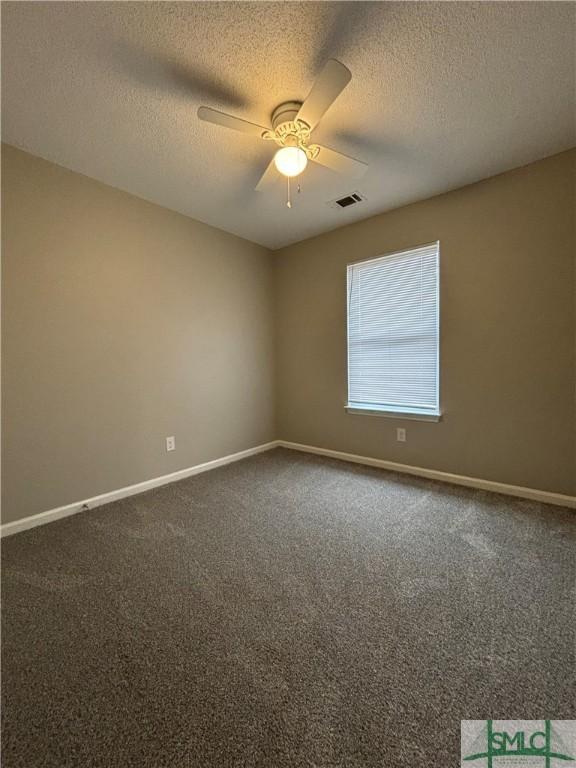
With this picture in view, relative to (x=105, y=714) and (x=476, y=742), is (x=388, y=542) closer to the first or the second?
(x=476, y=742)

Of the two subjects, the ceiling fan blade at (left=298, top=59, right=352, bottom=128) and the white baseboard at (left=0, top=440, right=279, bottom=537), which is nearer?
the ceiling fan blade at (left=298, top=59, right=352, bottom=128)

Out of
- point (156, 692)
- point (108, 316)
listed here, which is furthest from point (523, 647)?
point (108, 316)

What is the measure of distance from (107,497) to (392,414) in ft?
8.43

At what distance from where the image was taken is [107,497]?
8.02 feet

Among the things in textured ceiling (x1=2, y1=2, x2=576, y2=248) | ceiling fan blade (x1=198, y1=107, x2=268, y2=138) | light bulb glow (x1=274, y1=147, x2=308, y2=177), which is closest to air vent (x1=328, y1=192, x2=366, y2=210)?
textured ceiling (x1=2, y1=2, x2=576, y2=248)

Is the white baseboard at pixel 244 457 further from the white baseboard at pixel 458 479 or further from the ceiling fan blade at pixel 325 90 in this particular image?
the ceiling fan blade at pixel 325 90

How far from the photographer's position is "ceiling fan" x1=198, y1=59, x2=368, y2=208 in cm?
133

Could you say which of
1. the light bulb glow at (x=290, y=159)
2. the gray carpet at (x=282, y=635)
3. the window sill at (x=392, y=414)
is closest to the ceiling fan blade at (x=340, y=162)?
the light bulb glow at (x=290, y=159)

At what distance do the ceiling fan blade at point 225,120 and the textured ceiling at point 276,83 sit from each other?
0.20 meters

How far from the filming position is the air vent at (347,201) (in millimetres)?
2660

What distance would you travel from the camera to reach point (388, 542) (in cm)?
184

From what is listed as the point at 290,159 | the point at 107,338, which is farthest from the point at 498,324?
the point at 107,338

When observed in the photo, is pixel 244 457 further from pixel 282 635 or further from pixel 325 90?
pixel 325 90

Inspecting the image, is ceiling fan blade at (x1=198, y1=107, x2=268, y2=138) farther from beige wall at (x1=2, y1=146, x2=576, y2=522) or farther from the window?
the window
